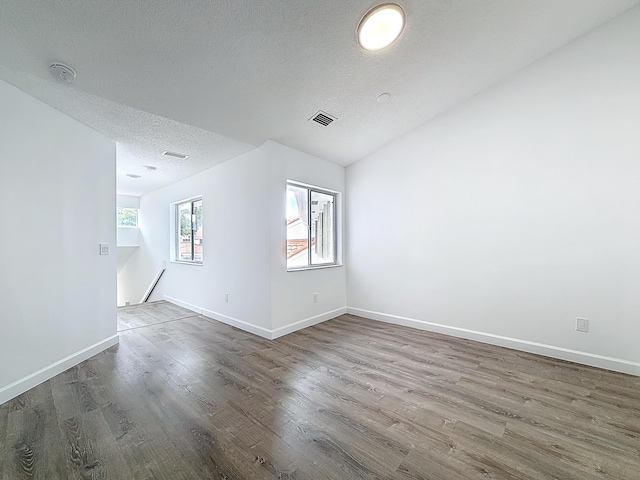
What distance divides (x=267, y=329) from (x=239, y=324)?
63 centimetres

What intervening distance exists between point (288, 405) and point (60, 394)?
186 cm

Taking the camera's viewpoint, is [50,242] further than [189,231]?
No

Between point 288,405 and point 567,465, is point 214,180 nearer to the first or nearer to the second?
point 288,405

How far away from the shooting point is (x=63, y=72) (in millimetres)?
1993

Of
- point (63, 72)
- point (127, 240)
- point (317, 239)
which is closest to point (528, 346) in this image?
point (317, 239)

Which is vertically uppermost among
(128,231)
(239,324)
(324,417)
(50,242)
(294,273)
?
(128,231)

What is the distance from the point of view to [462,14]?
2.16m

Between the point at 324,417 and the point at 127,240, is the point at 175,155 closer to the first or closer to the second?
the point at 324,417

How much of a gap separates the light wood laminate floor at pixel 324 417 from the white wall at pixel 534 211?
1.57 feet

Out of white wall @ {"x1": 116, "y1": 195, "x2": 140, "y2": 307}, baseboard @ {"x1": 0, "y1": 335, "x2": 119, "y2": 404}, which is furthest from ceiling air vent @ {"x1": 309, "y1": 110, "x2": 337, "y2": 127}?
white wall @ {"x1": 116, "y1": 195, "x2": 140, "y2": 307}

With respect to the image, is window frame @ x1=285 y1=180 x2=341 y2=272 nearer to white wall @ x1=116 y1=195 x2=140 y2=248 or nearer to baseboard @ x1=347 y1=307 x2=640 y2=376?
baseboard @ x1=347 y1=307 x2=640 y2=376

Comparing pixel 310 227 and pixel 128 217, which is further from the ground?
pixel 128 217

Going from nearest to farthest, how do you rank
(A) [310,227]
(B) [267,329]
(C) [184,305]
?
(B) [267,329] < (A) [310,227] < (C) [184,305]

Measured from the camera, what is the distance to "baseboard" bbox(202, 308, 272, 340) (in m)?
3.40
